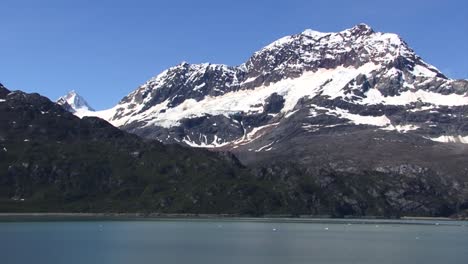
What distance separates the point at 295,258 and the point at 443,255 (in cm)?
3499

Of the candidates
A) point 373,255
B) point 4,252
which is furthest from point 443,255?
point 4,252

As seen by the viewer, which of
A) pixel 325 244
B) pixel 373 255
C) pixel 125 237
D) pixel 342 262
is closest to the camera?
pixel 342 262

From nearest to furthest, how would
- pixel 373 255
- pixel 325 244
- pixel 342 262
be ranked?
pixel 342 262
pixel 373 255
pixel 325 244

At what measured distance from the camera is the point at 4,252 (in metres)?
133

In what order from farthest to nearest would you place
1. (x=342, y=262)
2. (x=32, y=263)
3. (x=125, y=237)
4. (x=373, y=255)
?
(x=125, y=237) → (x=373, y=255) → (x=342, y=262) → (x=32, y=263)

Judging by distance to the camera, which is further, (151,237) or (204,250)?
(151,237)

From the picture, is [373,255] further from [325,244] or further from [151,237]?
[151,237]

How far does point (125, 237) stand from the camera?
19062 centimetres

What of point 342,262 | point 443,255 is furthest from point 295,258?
point 443,255

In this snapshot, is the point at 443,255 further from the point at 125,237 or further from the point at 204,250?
the point at 125,237

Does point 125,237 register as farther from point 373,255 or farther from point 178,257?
point 373,255

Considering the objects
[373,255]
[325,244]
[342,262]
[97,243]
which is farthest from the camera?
[325,244]

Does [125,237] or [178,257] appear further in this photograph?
[125,237]

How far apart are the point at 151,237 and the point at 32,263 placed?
77.9m
